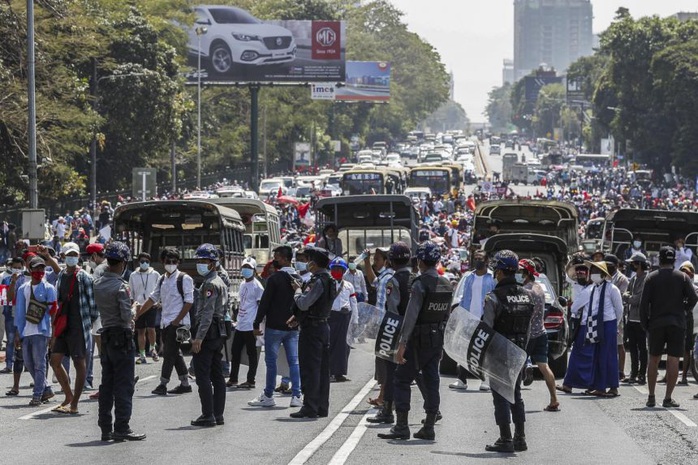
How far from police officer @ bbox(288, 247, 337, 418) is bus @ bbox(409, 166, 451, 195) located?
66155mm

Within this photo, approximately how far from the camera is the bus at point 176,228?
29.0 metres

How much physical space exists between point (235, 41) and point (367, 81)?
4842 centimetres

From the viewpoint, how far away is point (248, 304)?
749 inches

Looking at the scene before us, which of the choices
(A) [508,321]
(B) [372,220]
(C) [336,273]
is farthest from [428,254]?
(B) [372,220]

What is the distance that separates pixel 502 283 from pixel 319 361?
2783 mm

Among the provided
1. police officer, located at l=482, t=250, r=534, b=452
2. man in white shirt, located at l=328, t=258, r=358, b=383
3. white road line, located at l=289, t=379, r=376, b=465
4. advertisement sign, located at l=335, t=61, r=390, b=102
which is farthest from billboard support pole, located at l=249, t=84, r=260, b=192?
police officer, located at l=482, t=250, r=534, b=452

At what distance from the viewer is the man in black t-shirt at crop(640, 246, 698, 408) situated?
54.9 feet

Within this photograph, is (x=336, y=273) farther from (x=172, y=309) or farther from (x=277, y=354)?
(x=172, y=309)

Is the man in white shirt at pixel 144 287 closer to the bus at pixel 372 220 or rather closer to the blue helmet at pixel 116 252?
the blue helmet at pixel 116 252

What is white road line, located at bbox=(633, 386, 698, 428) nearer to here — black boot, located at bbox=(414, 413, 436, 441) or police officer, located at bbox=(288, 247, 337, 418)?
black boot, located at bbox=(414, 413, 436, 441)

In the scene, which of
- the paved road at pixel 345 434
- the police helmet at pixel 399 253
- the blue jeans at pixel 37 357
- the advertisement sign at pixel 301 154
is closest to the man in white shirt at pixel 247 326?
the paved road at pixel 345 434

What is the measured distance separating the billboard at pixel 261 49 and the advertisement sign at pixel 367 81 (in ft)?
145

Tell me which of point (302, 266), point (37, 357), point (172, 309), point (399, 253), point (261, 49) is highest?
point (261, 49)

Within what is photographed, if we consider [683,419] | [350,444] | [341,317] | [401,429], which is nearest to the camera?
[350,444]
